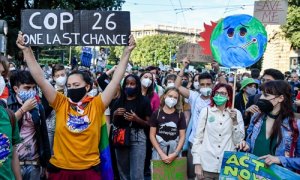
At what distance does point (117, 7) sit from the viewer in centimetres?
2350

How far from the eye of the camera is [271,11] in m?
8.16

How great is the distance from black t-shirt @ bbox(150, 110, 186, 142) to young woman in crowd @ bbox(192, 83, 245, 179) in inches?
41.4

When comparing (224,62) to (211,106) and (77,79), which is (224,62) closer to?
(211,106)

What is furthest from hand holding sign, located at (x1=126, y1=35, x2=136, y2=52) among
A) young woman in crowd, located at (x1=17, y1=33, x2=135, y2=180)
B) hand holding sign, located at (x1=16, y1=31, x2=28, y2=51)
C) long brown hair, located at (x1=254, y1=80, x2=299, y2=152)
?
long brown hair, located at (x1=254, y1=80, x2=299, y2=152)

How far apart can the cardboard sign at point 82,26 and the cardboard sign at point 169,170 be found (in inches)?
71.0

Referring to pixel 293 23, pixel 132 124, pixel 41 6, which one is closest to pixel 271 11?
pixel 132 124

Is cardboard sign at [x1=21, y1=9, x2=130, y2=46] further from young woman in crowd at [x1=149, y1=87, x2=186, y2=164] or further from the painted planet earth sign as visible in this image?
the painted planet earth sign

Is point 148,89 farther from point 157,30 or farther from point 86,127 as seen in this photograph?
point 157,30

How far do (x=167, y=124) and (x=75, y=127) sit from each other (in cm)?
→ 233

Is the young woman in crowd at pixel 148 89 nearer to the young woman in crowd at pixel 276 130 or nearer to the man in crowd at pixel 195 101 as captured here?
the man in crowd at pixel 195 101

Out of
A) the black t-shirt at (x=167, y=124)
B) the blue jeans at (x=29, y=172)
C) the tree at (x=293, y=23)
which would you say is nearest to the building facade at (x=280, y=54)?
the tree at (x=293, y=23)

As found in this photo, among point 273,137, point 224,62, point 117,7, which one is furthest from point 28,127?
point 117,7

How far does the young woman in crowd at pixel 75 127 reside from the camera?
374 cm

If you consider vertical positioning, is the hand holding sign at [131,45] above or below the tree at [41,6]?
below
